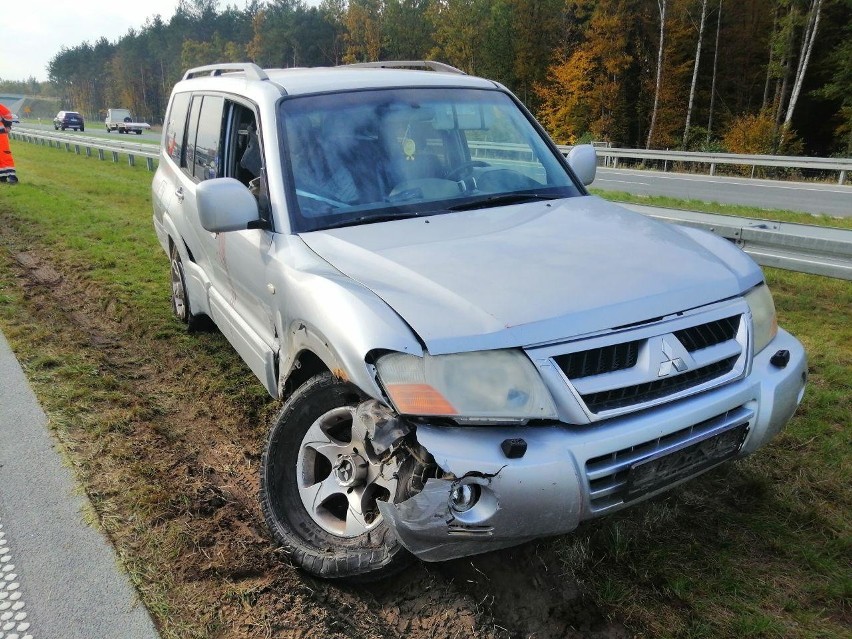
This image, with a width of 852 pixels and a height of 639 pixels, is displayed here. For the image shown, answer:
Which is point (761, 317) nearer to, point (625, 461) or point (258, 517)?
point (625, 461)

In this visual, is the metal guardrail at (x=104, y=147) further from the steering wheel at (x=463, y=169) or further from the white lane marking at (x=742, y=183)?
the steering wheel at (x=463, y=169)

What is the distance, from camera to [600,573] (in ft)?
9.14

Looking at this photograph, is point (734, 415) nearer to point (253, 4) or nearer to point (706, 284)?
Result: point (706, 284)

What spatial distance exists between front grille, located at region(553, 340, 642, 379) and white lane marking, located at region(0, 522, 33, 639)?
209cm

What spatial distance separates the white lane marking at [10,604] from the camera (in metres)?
2.51

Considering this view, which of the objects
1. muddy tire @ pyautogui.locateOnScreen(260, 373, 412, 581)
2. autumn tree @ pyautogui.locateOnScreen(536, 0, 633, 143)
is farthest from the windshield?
autumn tree @ pyautogui.locateOnScreen(536, 0, 633, 143)

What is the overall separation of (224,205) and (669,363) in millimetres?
2005

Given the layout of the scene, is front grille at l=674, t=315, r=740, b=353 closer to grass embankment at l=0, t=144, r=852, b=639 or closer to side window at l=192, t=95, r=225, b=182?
grass embankment at l=0, t=144, r=852, b=639

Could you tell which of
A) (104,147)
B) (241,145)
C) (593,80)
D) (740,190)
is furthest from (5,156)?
(593,80)

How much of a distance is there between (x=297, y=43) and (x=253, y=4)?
2851 cm

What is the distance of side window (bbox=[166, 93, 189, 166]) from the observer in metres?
5.37

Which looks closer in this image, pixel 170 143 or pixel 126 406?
pixel 126 406

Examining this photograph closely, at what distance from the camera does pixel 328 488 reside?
278 cm

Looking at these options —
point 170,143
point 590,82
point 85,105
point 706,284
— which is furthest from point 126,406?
point 85,105
